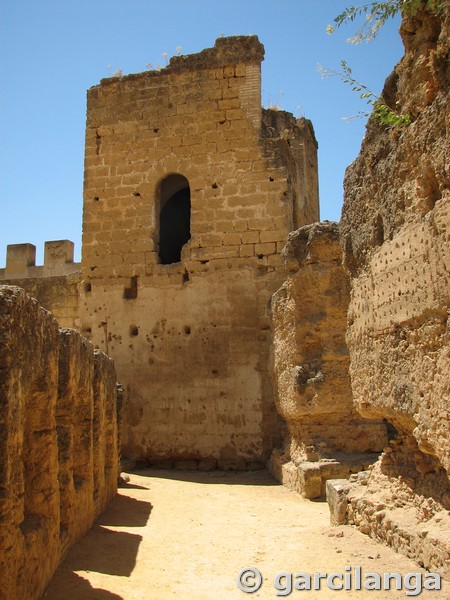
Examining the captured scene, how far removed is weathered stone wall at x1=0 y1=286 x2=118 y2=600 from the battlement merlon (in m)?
8.87

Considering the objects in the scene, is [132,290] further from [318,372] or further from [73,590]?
[73,590]

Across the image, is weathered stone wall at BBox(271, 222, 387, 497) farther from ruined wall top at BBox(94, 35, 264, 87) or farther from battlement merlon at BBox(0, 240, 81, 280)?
battlement merlon at BBox(0, 240, 81, 280)

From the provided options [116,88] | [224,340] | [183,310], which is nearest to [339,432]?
[224,340]

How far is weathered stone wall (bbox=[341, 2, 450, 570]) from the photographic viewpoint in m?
3.32

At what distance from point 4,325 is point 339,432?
4873mm

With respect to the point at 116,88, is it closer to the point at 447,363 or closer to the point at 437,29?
the point at 437,29

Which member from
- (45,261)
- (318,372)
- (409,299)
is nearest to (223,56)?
(318,372)

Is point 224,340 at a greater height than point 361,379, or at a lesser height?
greater

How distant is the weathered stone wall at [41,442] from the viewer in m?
3.04

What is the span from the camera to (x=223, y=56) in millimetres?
10719

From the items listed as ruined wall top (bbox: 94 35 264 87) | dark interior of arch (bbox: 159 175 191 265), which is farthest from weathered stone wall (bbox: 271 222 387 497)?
dark interior of arch (bbox: 159 175 191 265)

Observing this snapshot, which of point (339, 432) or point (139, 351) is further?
point (139, 351)

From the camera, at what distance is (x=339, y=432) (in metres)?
7.06

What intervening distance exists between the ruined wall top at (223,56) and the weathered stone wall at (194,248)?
0.02 metres
